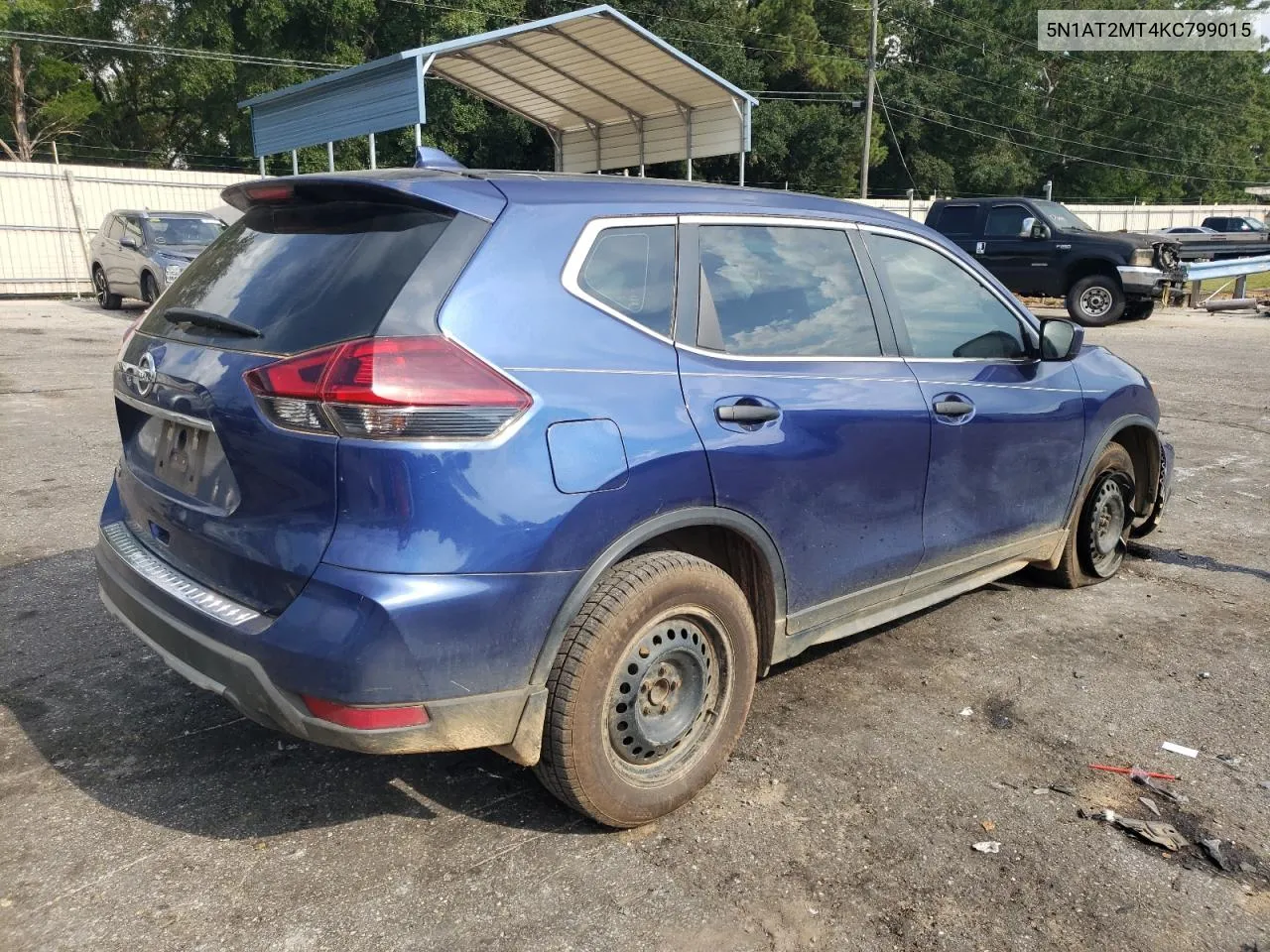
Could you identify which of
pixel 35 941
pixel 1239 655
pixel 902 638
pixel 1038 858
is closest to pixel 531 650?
pixel 35 941

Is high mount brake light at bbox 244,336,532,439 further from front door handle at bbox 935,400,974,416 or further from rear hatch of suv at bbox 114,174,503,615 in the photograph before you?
front door handle at bbox 935,400,974,416

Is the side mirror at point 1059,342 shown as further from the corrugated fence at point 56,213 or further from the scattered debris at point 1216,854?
the corrugated fence at point 56,213

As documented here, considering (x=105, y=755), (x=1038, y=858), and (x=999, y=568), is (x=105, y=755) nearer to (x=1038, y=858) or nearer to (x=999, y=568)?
(x=1038, y=858)

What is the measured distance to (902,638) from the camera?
4312 millimetres

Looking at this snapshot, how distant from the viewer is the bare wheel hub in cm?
276

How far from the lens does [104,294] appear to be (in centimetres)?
1783

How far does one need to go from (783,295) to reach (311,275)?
1.51 meters

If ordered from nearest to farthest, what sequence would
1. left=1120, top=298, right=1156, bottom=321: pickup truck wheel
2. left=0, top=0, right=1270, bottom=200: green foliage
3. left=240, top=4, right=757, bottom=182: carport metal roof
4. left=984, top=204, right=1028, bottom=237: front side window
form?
left=240, top=4, right=757, bottom=182: carport metal roof → left=984, top=204, right=1028, bottom=237: front side window → left=1120, top=298, right=1156, bottom=321: pickup truck wheel → left=0, top=0, right=1270, bottom=200: green foliage

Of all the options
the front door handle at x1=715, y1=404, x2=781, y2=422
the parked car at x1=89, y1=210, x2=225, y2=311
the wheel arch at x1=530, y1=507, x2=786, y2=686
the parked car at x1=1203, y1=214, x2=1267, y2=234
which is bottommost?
the wheel arch at x1=530, y1=507, x2=786, y2=686

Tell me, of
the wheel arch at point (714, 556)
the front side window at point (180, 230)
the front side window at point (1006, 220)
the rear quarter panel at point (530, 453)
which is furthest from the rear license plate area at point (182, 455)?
the front side window at point (1006, 220)

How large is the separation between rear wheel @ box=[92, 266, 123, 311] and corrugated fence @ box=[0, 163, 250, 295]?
3153 millimetres

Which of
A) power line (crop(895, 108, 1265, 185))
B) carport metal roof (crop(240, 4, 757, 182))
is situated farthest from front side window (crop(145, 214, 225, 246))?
power line (crop(895, 108, 1265, 185))

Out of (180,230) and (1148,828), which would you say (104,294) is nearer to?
(180,230)

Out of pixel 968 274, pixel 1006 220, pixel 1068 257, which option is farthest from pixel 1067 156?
pixel 968 274
